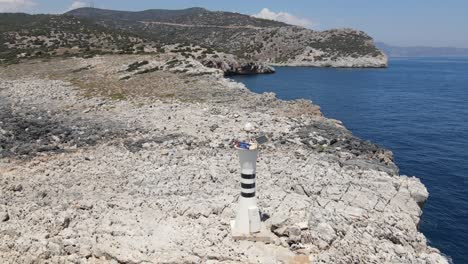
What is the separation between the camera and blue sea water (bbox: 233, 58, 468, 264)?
65.0 ft

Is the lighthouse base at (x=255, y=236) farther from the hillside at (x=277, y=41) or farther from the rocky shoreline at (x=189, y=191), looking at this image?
the hillside at (x=277, y=41)

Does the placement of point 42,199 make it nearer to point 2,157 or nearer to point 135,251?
point 135,251

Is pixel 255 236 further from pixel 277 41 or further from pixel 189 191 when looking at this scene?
pixel 277 41

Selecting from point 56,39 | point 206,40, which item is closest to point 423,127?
point 56,39

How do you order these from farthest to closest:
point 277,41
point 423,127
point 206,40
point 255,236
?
point 206,40 → point 277,41 → point 423,127 → point 255,236

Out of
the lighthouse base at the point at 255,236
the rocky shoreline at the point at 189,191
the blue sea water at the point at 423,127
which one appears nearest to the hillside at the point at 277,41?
the blue sea water at the point at 423,127

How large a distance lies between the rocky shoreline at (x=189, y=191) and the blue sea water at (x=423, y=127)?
12.1 ft

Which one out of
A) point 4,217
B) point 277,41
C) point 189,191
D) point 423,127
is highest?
point 277,41

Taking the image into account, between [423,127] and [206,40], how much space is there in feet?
395

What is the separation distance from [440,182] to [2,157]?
21.0 m

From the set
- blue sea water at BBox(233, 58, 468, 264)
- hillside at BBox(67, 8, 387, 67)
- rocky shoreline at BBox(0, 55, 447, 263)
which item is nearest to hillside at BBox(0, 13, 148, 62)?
hillside at BBox(67, 8, 387, 67)

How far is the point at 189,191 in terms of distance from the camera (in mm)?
14094

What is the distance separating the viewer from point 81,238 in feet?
37.4

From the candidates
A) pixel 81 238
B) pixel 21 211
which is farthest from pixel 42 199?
pixel 81 238
